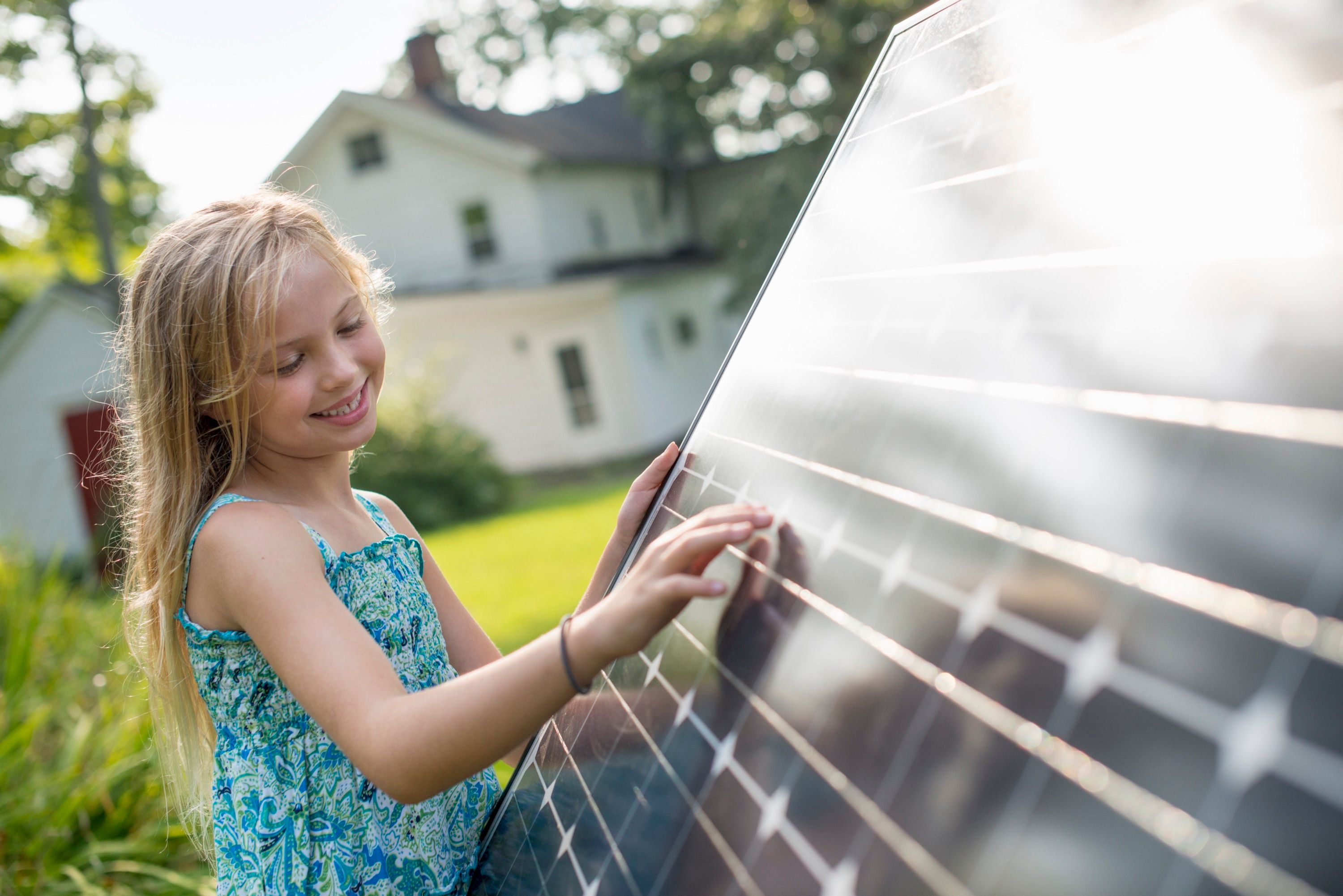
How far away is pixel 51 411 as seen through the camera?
2219 centimetres

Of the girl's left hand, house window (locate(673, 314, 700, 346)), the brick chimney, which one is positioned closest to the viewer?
the girl's left hand

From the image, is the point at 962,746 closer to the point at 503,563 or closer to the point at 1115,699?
the point at 1115,699

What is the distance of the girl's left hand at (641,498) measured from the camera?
6.48 feet

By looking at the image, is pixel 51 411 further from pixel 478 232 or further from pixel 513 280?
pixel 513 280

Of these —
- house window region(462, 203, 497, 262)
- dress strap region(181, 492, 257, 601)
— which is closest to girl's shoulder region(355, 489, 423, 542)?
dress strap region(181, 492, 257, 601)

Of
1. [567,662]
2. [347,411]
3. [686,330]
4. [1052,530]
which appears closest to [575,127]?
[686,330]

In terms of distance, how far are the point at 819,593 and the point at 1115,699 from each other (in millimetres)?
433

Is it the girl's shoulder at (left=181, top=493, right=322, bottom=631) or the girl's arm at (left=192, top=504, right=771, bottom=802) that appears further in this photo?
the girl's shoulder at (left=181, top=493, right=322, bottom=631)

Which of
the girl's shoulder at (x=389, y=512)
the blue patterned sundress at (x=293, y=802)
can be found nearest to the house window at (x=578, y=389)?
the girl's shoulder at (x=389, y=512)

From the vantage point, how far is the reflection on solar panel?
617 millimetres

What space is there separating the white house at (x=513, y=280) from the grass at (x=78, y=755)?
14.4 m

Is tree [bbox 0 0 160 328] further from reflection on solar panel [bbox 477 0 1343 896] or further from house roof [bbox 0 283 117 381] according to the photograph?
reflection on solar panel [bbox 477 0 1343 896]

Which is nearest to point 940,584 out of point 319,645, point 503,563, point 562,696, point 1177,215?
point 1177,215

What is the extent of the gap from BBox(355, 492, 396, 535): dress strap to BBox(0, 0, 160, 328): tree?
29562 mm
